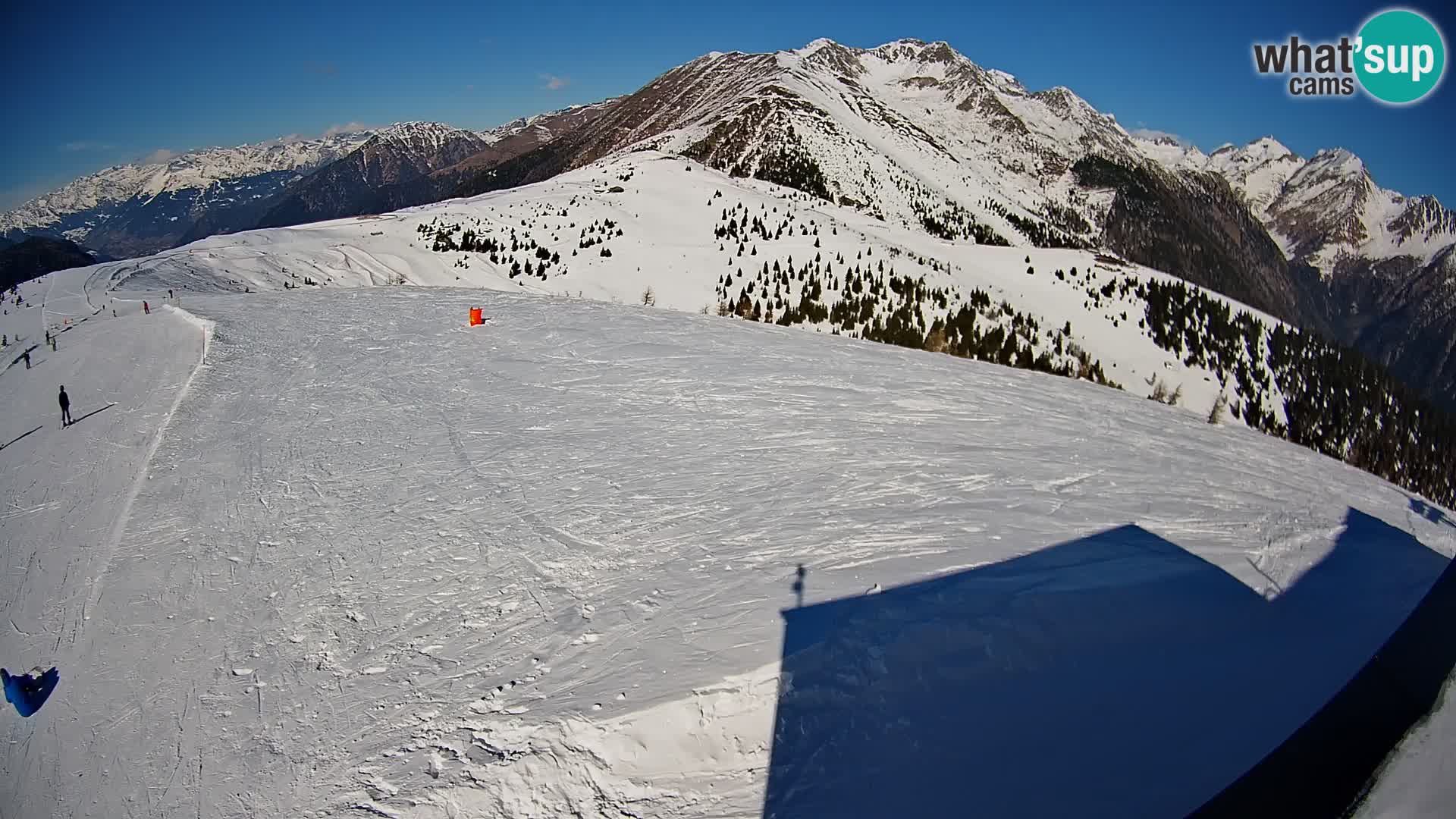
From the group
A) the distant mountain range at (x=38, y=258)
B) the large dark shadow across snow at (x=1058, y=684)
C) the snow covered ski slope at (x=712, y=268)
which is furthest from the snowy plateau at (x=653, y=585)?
the distant mountain range at (x=38, y=258)

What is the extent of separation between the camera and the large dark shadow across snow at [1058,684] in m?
3.74

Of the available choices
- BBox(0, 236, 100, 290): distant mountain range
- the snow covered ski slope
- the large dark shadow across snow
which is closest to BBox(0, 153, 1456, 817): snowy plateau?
the large dark shadow across snow

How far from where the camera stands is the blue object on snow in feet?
16.1

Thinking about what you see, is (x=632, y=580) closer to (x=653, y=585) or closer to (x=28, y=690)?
(x=653, y=585)

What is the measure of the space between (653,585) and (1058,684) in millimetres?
3126

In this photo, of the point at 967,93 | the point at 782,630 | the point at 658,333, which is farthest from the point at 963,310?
the point at 967,93

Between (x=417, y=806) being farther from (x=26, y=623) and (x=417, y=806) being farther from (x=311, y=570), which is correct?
(x=26, y=623)

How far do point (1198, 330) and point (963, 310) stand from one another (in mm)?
13582

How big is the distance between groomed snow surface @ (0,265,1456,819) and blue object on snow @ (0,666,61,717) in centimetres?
14

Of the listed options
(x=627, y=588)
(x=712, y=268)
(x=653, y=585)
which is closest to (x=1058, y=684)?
(x=653, y=585)

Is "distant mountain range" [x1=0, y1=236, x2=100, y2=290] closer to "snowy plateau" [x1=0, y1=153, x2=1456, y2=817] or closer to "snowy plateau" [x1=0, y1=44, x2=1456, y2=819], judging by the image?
"snowy plateau" [x1=0, y1=44, x2=1456, y2=819]

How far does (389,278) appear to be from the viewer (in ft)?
74.0

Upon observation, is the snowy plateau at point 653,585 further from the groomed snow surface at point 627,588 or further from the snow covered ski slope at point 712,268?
the snow covered ski slope at point 712,268

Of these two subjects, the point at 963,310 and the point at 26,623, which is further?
the point at 963,310
